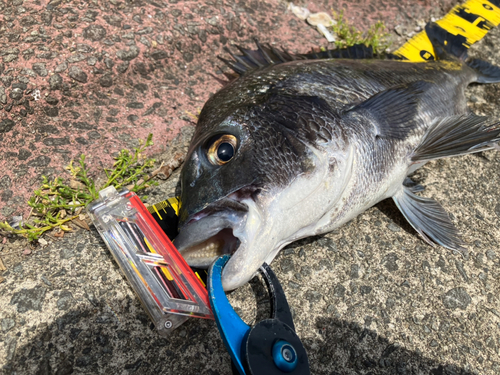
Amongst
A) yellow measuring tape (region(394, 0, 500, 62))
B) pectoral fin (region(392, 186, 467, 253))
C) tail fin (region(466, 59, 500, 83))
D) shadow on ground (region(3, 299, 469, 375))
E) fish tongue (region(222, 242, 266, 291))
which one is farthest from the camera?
yellow measuring tape (region(394, 0, 500, 62))

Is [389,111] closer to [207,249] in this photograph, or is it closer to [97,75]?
[207,249]

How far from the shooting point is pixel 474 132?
2.62 m

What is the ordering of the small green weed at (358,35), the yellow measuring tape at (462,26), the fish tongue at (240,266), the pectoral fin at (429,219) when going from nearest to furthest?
the fish tongue at (240,266) < the pectoral fin at (429,219) < the small green weed at (358,35) < the yellow measuring tape at (462,26)

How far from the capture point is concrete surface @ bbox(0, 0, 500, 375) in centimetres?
194

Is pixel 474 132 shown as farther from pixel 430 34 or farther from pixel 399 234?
pixel 430 34

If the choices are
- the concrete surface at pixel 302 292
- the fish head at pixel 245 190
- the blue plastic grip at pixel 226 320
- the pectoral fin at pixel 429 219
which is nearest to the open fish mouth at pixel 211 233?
the fish head at pixel 245 190

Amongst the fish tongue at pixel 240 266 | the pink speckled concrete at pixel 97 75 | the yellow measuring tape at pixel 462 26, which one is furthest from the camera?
the yellow measuring tape at pixel 462 26

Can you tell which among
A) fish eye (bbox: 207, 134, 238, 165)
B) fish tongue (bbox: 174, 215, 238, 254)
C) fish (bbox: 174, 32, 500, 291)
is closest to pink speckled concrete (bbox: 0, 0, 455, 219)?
fish (bbox: 174, 32, 500, 291)

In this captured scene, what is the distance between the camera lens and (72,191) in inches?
99.5

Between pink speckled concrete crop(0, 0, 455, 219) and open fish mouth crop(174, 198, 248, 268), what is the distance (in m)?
1.32

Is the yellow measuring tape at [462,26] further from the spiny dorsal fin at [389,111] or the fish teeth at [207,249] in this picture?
the fish teeth at [207,249]

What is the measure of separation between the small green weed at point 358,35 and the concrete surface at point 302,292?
183 centimetres

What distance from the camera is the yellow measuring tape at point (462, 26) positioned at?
4.32 m

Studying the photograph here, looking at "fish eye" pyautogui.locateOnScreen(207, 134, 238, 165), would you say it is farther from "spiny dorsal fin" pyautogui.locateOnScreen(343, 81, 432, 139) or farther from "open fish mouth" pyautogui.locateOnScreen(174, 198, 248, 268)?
"spiny dorsal fin" pyautogui.locateOnScreen(343, 81, 432, 139)
